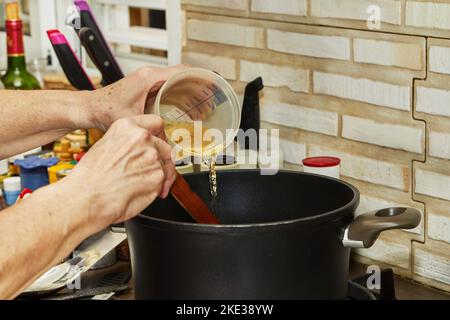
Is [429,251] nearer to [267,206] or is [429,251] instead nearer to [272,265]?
[267,206]

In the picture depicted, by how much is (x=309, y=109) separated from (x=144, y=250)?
67 cm

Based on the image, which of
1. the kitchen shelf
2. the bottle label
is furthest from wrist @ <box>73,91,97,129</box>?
the kitchen shelf

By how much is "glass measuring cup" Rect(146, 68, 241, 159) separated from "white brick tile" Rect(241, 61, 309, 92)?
1.29ft

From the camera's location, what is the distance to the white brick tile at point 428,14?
1631 millimetres

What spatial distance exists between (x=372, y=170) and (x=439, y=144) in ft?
0.58

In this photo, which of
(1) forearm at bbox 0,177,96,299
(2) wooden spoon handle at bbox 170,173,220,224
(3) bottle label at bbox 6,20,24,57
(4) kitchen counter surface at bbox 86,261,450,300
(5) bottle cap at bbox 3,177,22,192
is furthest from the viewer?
(3) bottle label at bbox 6,20,24,57

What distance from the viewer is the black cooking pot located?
130 cm

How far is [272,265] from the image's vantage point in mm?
1315

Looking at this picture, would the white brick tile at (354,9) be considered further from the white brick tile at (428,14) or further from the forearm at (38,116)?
the forearm at (38,116)

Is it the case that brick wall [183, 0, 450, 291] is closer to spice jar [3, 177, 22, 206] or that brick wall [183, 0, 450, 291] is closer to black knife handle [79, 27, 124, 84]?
black knife handle [79, 27, 124, 84]

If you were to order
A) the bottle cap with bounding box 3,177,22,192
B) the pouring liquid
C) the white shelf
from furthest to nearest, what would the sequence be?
the white shelf → the bottle cap with bounding box 3,177,22,192 → the pouring liquid

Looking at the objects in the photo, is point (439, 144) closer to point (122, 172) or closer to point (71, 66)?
point (122, 172)

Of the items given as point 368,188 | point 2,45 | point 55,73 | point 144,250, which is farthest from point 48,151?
point 144,250

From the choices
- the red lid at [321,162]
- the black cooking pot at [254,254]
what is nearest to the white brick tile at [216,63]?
the red lid at [321,162]
